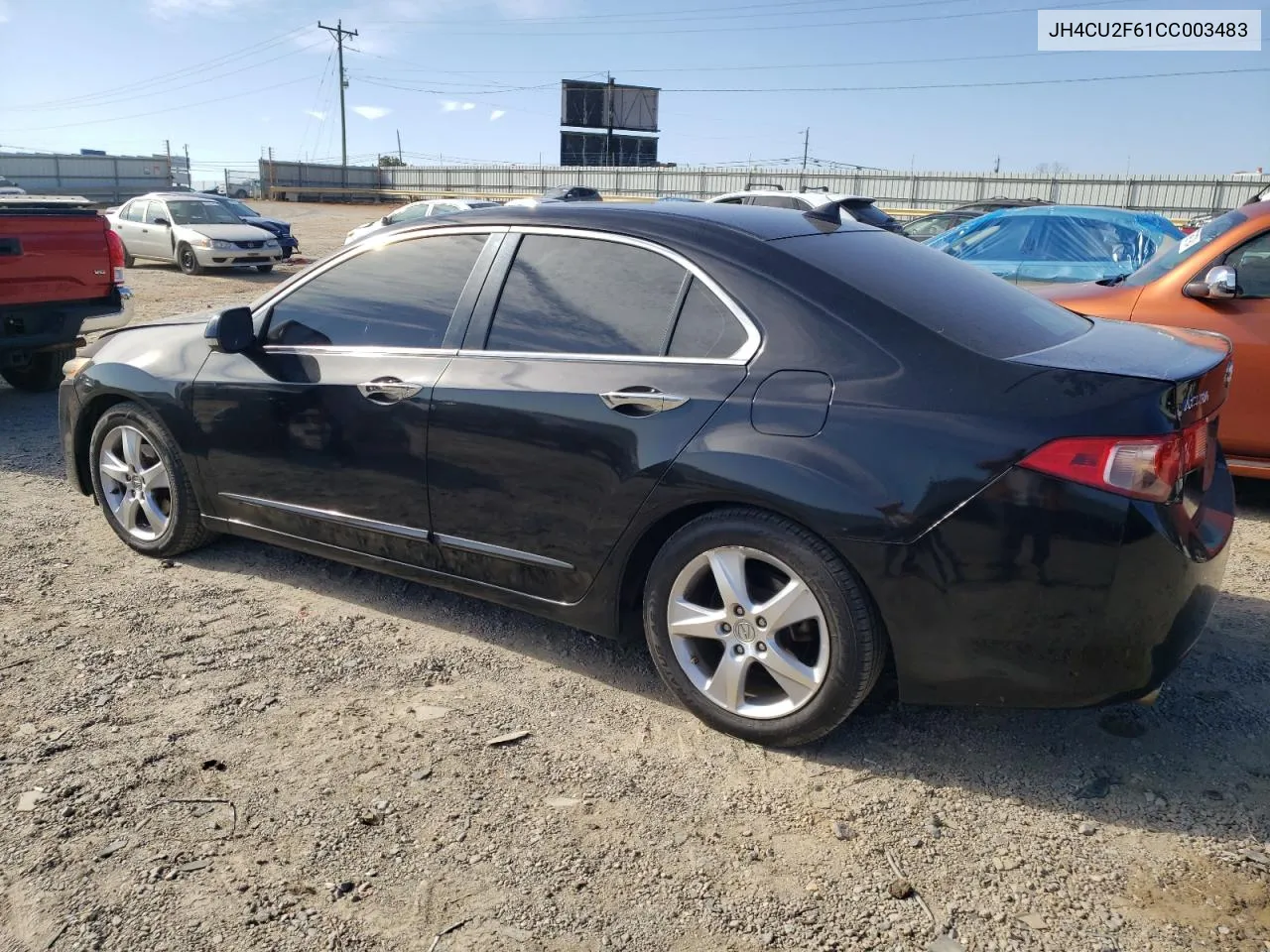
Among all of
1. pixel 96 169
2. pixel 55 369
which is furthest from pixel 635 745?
pixel 96 169

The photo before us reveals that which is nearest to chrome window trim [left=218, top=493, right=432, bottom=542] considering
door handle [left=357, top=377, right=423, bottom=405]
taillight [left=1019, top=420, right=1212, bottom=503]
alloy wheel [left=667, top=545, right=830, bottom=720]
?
door handle [left=357, top=377, right=423, bottom=405]

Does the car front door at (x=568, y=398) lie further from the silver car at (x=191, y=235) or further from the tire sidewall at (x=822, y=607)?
the silver car at (x=191, y=235)

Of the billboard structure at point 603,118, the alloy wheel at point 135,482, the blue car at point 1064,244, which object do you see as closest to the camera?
the alloy wheel at point 135,482

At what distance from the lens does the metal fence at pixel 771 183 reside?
3231 cm

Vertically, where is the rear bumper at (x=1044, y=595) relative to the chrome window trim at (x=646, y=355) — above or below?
below

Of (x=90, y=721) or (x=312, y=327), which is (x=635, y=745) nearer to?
(x=90, y=721)

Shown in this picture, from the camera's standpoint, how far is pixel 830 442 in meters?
2.75

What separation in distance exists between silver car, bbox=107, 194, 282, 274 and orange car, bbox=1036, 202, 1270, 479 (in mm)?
17601

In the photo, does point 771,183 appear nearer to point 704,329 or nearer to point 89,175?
point 89,175

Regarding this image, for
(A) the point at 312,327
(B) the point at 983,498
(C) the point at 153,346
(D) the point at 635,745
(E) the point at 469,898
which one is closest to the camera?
(E) the point at 469,898

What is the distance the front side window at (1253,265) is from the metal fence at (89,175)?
2047 inches

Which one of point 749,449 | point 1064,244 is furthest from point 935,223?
point 749,449

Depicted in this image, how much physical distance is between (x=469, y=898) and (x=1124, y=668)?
181 centimetres

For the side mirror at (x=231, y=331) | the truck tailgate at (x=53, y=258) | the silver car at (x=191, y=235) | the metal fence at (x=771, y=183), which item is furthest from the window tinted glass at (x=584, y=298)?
the metal fence at (x=771, y=183)
